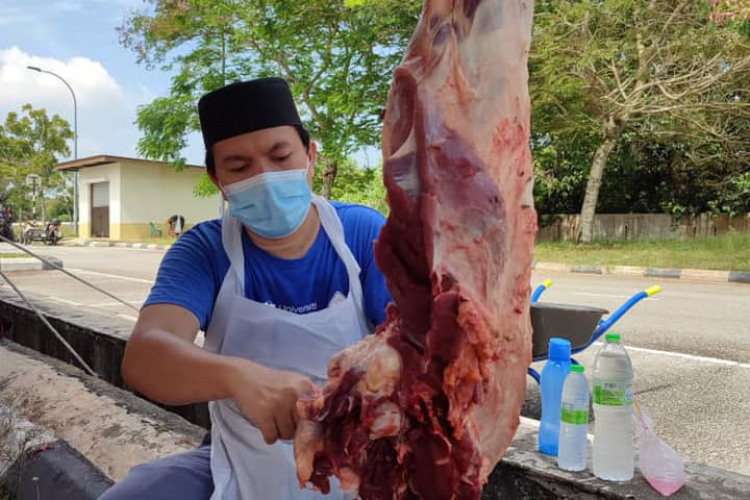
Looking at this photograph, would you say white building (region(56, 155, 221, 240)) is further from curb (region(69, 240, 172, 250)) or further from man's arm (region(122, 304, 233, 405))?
man's arm (region(122, 304, 233, 405))

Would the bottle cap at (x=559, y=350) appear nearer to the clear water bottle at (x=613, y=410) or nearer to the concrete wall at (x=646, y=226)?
the clear water bottle at (x=613, y=410)

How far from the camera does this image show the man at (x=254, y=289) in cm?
156

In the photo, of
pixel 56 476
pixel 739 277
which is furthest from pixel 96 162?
pixel 56 476

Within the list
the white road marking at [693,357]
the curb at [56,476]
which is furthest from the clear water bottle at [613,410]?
the white road marking at [693,357]

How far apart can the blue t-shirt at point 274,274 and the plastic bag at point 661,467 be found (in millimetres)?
833

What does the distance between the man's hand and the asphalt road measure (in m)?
3.18

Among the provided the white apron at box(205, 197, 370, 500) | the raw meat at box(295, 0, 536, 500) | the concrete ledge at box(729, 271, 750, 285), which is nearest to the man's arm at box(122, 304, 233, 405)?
the white apron at box(205, 197, 370, 500)

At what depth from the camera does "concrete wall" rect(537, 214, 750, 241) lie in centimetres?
1953

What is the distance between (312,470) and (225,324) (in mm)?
754

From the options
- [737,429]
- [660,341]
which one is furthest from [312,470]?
[660,341]

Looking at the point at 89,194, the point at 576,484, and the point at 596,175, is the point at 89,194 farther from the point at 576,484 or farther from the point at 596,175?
the point at 576,484

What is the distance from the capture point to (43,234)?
1159 inches

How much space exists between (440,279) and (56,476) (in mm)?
2172

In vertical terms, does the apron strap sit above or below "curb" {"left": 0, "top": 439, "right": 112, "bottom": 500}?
above
